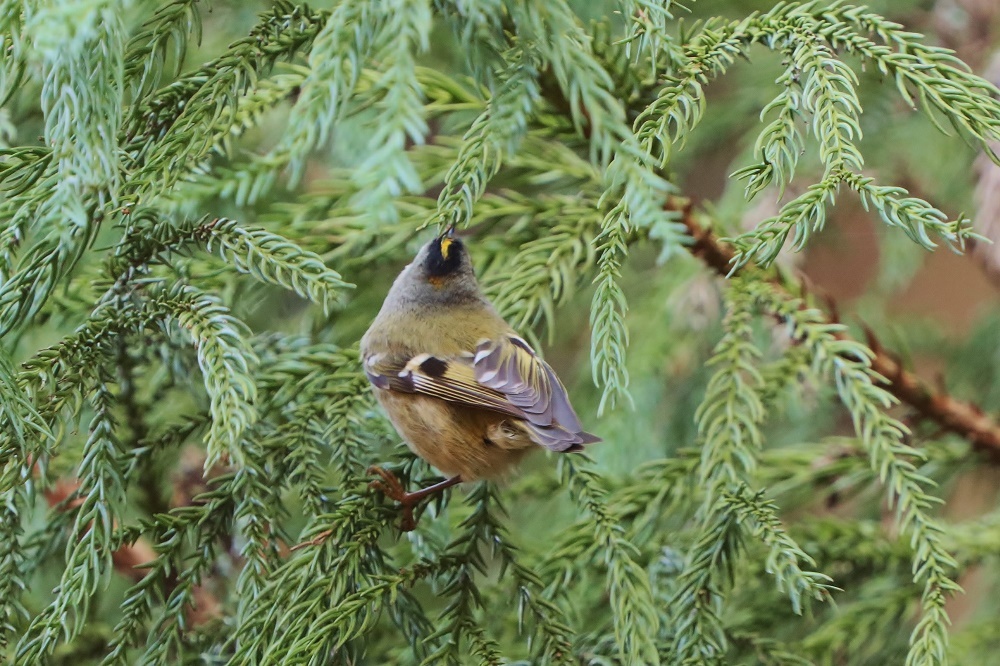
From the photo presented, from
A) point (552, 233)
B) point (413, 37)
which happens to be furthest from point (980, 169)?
point (413, 37)

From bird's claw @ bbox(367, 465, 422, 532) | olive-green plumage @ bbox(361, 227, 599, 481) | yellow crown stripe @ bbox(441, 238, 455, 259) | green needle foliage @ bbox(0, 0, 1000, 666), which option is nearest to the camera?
green needle foliage @ bbox(0, 0, 1000, 666)

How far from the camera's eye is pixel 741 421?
1169 mm

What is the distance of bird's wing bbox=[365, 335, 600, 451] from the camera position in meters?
1.16

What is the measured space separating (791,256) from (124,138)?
1094 millimetres

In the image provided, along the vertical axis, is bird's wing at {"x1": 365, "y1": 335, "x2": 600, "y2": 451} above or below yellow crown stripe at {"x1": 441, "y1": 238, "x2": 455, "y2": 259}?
below

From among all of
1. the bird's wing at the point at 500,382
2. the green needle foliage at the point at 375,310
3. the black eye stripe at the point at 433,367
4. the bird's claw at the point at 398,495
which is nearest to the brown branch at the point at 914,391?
the green needle foliage at the point at 375,310

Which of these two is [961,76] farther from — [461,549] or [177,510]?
[177,510]

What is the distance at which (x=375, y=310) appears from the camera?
1659mm

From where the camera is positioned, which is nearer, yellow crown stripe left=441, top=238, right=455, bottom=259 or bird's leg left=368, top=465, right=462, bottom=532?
bird's leg left=368, top=465, right=462, bottom=532

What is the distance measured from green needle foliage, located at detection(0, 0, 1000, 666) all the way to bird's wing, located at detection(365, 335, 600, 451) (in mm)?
57

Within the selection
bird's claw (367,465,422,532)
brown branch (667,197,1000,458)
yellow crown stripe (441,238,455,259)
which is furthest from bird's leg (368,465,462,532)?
brown branch (667,197,1000,458)

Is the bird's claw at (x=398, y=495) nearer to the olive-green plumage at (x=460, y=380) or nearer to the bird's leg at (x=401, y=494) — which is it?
the bird's leg at (x=401, y=494)

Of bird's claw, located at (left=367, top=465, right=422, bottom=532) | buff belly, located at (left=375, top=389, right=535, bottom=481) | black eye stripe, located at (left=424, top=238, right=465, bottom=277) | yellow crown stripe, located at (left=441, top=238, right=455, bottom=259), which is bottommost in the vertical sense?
buff belly, located at (left=375, top=389, right=535, bottom=481)

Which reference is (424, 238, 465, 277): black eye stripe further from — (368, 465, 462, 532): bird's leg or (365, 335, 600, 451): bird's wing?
(368, 465, 462, 532): bird's leg
